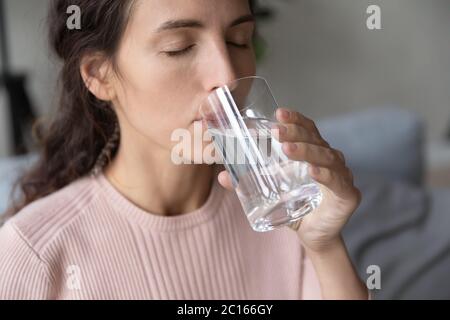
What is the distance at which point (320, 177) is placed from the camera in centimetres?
73

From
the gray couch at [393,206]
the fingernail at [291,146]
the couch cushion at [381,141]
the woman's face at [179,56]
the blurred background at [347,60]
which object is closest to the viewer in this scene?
the fingernail at [291,146]

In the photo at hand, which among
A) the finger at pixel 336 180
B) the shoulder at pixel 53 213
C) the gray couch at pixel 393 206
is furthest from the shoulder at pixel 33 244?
the gray couch at pixel 393 206

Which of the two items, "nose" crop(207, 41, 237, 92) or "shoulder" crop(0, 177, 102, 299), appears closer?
"nose" crop(207, 41, 237, 92)

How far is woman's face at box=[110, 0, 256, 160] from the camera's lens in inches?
31.8

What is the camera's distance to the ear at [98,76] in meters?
0.94

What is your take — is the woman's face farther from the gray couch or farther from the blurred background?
the blurred background

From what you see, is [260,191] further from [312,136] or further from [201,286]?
[201,286]

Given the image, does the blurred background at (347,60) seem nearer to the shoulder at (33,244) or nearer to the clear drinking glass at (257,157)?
the shoulder at (33,244)

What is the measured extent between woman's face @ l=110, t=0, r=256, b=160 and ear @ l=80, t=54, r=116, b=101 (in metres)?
0.05

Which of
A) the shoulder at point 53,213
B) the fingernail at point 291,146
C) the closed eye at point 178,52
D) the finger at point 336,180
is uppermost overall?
the closed eye at point 178,52

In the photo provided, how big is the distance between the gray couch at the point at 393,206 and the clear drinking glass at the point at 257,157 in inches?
31.3

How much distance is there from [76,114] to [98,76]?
0.14 m

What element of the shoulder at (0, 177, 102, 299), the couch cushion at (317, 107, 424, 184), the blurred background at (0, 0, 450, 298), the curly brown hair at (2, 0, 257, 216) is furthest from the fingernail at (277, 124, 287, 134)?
the blurred background at (0, 0, 450, 298)

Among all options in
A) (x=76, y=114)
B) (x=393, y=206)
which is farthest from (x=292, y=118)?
(x=393, y=206)
